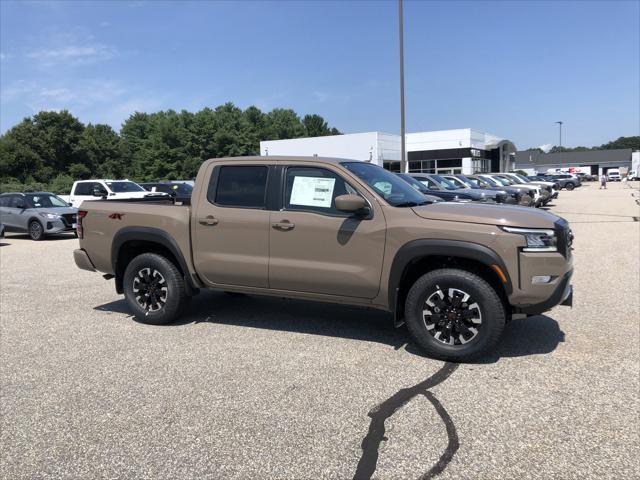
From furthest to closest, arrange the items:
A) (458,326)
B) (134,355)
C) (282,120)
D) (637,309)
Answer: (282,120) → (637,309) → (134,355) → (458,326)

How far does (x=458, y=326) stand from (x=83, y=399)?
10.5 ft

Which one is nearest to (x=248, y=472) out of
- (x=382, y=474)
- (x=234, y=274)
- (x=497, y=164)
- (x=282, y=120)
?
(x=382, y=474)

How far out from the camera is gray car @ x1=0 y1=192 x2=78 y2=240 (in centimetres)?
1570

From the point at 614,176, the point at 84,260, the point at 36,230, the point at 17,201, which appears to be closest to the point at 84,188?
the point at 17,201

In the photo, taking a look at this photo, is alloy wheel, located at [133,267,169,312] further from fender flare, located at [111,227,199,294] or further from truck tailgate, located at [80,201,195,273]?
truck tailgate, located at [80,201,195,273]

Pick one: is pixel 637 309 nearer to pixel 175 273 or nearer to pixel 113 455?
pixel 175 273

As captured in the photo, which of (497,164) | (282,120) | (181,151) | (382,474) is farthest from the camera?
(282,120)

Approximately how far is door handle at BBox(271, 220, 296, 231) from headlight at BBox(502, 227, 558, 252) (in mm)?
2035

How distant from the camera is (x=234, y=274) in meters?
5.51

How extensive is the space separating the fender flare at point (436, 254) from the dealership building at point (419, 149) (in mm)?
46070

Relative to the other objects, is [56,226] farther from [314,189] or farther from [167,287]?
[314,189]

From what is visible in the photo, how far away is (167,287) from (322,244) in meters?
2.06

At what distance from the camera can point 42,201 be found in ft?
55.8

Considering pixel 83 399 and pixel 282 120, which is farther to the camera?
pixel 282 120
